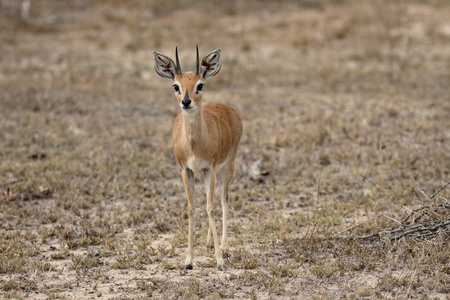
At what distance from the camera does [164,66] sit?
612 centimetres

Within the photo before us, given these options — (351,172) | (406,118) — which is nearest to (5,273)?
(351,172)

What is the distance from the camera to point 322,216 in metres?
7.77

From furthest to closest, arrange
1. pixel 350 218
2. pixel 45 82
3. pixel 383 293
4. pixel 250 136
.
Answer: pixel 45 82
pixel 250 136
pixel 350 218
pixel 383 293

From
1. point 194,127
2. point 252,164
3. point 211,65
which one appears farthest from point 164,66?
point 252,164

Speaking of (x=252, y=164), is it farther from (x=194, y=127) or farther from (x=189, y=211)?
(x=194, y=127)

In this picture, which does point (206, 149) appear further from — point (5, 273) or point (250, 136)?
point (250, 136)

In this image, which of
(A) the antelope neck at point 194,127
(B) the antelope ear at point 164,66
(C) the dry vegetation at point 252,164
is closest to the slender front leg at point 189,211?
(C) the dry vegetation at point 252,164

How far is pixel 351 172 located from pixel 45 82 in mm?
10508

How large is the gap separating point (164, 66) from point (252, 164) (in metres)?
4.23

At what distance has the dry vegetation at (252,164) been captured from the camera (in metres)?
6.03

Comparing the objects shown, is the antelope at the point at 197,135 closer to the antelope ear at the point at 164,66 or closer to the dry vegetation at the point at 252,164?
the antelope ear at the point at 164,66

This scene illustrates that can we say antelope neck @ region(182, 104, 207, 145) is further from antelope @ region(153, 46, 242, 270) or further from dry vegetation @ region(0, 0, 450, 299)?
dry vegetation @ region(0, 0, 450, 299)

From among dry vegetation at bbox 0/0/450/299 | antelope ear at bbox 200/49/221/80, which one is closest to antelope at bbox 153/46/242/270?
antelope ear at bbox 200/49/221/80

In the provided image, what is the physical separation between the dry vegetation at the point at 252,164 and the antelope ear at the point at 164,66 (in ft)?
7.02
